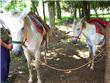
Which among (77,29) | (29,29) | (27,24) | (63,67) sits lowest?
(63,67)

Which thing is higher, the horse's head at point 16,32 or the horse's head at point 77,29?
the horse's head at point 16,32

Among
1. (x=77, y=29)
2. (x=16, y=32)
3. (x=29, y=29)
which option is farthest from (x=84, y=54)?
(x=16, y=32)

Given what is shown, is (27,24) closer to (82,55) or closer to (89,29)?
(89,29)

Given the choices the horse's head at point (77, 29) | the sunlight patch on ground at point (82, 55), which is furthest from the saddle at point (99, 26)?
the sunlight patch on ground at point (82, 55)

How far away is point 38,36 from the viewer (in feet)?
20.3

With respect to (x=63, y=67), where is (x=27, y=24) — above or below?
above

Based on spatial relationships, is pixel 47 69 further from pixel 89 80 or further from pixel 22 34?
pixel 22 34

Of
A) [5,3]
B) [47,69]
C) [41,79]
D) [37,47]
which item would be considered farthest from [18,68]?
[5,3]

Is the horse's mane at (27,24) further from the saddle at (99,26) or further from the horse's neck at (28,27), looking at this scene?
the saddle at (99,26)

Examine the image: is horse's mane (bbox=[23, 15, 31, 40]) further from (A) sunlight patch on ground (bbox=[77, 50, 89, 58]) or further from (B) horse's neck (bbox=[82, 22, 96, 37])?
(A) sunlight patch on ground (bbox=[77, 50, 89, 58])

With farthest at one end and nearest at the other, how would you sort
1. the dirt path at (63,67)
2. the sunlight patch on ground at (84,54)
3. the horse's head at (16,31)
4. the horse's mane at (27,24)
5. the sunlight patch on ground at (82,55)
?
the sunlight patch on ground at (84,54) < the sunlight patch on ground at (82,55) < the dirt path at (63,67) < the horse's mane at (27,24) < the horse's head at (16,31)

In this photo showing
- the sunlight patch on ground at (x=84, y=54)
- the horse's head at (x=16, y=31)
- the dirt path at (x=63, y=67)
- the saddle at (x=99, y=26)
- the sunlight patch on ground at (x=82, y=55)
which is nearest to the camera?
the horse's head at (x=16, y=31)

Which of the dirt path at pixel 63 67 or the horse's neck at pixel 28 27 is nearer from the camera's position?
the horse's neck at pixel 28 27

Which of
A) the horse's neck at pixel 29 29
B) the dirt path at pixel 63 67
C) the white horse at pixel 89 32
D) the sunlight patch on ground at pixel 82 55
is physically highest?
the horse's neck at pixel 29 29
